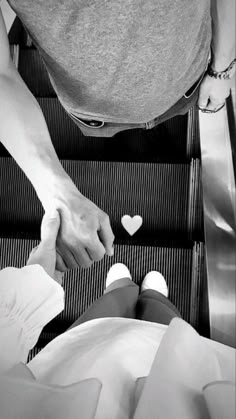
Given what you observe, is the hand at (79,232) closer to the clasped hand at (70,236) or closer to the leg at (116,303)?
the clasped hand at (70,236)

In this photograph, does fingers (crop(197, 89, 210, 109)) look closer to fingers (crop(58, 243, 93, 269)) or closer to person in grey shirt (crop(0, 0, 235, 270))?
person in grey shirt (crop(0, 0, 235, 270))

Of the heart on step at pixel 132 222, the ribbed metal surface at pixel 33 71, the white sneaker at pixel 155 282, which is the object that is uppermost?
the ribbed metal surface at pixel 33 71

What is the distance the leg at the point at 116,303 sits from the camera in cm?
110

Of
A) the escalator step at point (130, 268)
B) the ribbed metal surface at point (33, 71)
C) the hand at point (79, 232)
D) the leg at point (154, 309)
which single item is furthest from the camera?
the ribbed metal surface at point (33, 71)

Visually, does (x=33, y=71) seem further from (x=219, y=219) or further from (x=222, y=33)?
(x=222, y=33)

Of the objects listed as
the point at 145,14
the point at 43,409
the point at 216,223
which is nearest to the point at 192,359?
the point at 43,409

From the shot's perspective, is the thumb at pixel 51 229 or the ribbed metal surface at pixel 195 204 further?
the ribbed metal surface at pixel 195 204

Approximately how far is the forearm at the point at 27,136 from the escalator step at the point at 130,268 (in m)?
0.84

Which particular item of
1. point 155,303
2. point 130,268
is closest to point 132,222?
→ point 130,268

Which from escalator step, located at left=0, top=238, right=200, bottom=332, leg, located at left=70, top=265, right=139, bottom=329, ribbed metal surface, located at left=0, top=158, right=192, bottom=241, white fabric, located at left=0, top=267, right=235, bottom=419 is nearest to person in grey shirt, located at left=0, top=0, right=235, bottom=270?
white fabric, located at left=0, top=267, right=235, bottom=419

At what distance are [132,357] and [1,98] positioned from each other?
17.8 inches

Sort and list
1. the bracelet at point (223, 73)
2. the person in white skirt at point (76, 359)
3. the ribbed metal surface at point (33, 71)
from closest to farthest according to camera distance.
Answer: the person in white skirt at point (76, 359), the bracelet at point (223, 73), the ribbed metal surface at point (33, 71)

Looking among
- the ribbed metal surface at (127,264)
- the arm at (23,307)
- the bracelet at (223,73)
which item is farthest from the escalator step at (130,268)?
the arm at (23,307)

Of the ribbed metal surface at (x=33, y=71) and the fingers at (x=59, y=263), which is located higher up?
the ribbed metal surface at (x=33, y=71)
